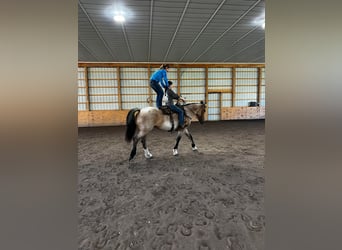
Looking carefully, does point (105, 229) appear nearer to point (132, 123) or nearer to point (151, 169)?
point (151, 169)

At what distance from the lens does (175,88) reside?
33.7ft

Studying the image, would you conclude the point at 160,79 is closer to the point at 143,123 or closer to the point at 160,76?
the point at 160,76

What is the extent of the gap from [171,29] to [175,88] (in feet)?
16.9

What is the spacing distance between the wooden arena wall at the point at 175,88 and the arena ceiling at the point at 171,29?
157 centimetres

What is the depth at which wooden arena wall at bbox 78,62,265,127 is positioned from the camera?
32.0 feet

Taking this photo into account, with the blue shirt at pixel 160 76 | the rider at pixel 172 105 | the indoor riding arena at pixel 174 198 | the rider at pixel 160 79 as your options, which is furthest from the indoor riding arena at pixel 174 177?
the blue shirt at pixel 160 76

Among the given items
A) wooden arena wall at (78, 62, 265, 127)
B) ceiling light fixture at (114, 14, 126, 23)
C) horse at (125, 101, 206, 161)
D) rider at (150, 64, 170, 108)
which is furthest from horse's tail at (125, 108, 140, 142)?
wooden arena wall at (78, 62, 265, 127)

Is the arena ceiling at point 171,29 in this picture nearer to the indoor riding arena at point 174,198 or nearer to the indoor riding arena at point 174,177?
the indoor riding arena at point 174,177

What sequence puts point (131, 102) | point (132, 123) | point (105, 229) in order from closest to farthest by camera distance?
point (105, 229) → point (132, 123) → point (131, 102)
